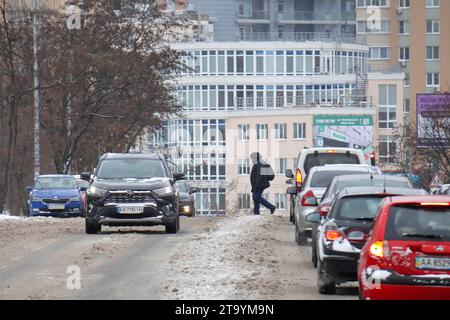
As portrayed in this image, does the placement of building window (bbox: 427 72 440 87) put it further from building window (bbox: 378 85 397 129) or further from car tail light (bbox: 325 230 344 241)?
car tail light (bbox: 325 230 344 241)

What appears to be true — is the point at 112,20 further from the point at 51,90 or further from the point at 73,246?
the point at 73,246

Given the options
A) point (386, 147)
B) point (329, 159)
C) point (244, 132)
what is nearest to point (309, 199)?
point (329, 159)

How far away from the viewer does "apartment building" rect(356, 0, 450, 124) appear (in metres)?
132

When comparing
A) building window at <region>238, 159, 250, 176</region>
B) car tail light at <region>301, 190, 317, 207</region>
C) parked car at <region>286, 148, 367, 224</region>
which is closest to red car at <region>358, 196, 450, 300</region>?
car tail light at <region>301, 190, 317, 207</region>

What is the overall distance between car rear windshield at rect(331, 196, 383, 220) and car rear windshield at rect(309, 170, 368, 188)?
9016mm

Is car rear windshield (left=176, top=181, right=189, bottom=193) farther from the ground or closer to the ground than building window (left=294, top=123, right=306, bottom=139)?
closer to the ground

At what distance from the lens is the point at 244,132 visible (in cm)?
11469

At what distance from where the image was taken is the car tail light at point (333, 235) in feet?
63.4

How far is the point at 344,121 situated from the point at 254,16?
3777 centimetres

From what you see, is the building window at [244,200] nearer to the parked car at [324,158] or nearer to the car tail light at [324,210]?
the parked car at [324,158]

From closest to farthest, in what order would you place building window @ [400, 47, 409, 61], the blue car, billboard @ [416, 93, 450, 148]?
the blue car < billboard @ [416, 93, 450, 148] < building window @ [400, 47, 409, 61]
